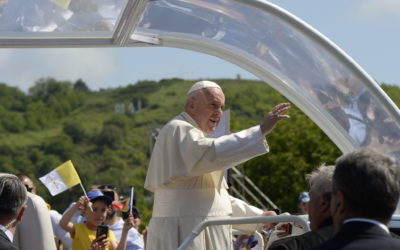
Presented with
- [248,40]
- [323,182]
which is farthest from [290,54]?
[323,182]

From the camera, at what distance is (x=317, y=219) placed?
4.66m

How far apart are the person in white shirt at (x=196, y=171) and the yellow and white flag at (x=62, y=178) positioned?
2.37 m

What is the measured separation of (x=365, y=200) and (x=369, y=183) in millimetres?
61

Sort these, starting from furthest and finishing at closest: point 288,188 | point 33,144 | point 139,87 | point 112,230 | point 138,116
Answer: point 139,87 < point 138,116 < point 33,144 < point 288,188 < point 112,230

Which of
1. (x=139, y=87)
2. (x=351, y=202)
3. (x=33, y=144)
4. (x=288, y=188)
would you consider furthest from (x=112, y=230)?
(x=139, y=87)

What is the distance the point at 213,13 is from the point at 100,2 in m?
0.83

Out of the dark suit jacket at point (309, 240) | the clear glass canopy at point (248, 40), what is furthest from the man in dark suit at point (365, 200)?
the clear glass canopy at point (248, 40)

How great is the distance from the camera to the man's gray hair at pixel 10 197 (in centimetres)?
478

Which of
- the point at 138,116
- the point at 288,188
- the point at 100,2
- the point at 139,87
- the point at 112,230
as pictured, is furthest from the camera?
the point at 139,87

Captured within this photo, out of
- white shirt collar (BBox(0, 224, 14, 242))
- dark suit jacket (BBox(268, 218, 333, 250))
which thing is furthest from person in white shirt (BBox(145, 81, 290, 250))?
white shirt collar (BBox(0, 224, 14, 242))

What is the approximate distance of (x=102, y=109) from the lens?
405 ft

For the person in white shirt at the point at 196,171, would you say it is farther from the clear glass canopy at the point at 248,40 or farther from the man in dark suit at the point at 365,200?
the man in dark suit at the point at 365,200

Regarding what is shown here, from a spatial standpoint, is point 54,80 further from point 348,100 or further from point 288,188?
point 348,100

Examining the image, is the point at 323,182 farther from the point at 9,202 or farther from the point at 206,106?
the point at 206,106
